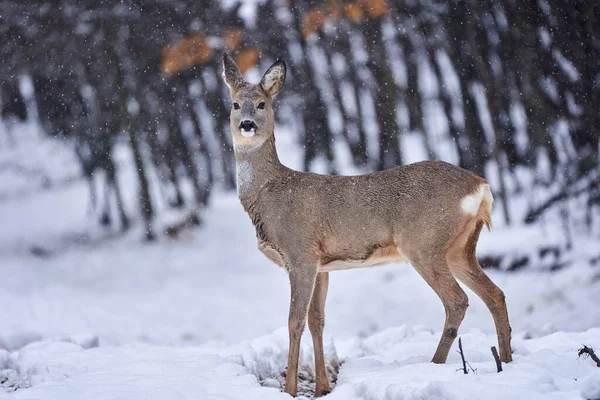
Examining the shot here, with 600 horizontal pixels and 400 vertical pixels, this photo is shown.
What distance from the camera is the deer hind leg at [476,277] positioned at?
655 centimetres

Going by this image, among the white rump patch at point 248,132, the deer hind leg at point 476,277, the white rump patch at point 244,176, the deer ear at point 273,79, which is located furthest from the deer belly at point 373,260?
the deer ear at point 273,79

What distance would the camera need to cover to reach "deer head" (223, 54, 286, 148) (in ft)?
23.6

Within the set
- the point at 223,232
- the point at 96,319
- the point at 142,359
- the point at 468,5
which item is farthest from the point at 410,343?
the point at 223,232

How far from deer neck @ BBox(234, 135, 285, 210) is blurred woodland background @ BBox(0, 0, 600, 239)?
8.65 m

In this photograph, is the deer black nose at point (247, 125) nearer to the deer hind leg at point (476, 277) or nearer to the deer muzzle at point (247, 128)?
the deer muzzle at point (247, 128)

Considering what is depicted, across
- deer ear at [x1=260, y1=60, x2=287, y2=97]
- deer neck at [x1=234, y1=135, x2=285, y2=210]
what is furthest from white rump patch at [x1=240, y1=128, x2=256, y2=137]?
deer ear at [x1=260, y1=60, x2=287, y2=97]

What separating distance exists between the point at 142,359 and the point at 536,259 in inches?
351

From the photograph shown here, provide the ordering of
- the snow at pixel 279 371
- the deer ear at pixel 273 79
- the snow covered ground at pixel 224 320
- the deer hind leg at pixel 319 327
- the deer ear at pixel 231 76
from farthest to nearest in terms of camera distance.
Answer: the deer ear at pixel 231 76
the deer ear at pixel 273 79
the deer hind leg at pixel 319 327
the snow covered ground at pixel 224 320
the snow at pixel 279 371

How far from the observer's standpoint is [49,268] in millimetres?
21516

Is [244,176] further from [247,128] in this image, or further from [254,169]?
[247,128]

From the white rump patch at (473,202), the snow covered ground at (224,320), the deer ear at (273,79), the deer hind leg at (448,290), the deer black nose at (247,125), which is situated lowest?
the snow covered ground at (224,320)

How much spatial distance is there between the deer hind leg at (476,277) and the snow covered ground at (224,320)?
1.18ft

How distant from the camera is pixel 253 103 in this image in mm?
7219

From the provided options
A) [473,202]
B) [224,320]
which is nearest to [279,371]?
[473,202]
